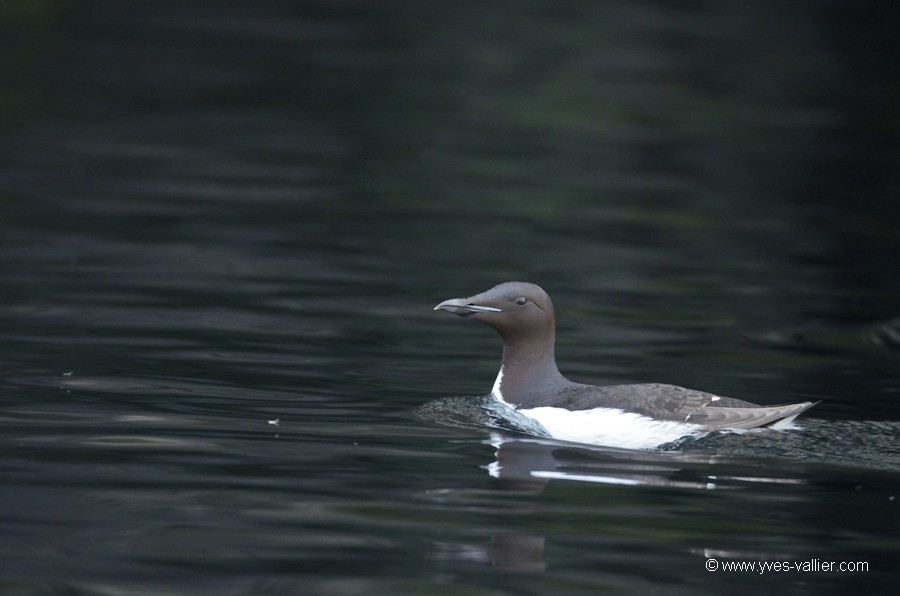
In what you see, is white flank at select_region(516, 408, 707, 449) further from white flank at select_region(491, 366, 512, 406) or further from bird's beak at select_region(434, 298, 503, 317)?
bird's beak at select_region(434, 298, 503, 317)


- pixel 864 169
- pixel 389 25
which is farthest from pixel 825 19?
pixel 864 169

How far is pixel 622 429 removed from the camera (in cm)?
927

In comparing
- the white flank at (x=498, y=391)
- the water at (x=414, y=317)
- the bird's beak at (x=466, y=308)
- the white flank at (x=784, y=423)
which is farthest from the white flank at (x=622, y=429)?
the bird's beak at (x=466, y=308)

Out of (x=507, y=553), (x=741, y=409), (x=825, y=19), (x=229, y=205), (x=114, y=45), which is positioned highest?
(x=825, y=19)

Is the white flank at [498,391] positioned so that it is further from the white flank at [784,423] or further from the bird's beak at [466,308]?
the white flank at [784,423]

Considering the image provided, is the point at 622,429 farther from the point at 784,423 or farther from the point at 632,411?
the point at 784,423

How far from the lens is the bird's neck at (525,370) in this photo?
33.2 ft

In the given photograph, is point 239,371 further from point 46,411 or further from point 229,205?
point 229,205

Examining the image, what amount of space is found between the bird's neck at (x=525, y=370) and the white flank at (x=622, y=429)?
0.73 metres

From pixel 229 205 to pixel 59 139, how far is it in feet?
17.4

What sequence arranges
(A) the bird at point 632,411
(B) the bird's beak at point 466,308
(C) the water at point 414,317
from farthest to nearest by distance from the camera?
1. (B) the bird's beak at point 466,308
2. (A) the bird at point 632,411
3. (C) the water at point 414,317

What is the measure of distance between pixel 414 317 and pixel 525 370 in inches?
124

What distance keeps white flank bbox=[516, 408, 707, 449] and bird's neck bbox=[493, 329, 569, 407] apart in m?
0.73

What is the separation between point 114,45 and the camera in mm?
33219
